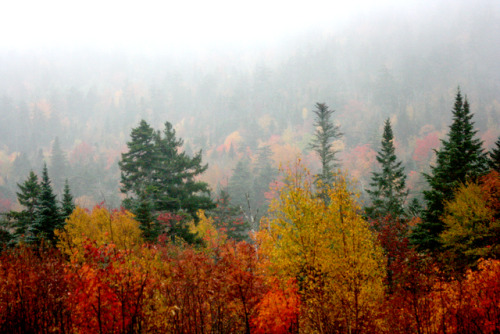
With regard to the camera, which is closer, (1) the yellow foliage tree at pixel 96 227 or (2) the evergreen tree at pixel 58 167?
(1) the yellow foliage tree at pixel 96 227

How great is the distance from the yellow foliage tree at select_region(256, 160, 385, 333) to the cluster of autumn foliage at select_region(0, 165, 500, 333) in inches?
2.2

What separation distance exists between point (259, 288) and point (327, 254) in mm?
3895

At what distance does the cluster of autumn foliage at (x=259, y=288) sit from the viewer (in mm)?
7535

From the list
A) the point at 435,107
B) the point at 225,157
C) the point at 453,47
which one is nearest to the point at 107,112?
the point at 225,157

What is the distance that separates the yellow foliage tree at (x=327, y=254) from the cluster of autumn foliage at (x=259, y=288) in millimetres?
55

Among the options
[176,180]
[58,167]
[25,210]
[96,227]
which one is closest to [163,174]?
[176,180]

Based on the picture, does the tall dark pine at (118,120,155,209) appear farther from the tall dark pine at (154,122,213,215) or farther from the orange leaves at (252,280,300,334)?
the orange leaves at (252,280,300,334)

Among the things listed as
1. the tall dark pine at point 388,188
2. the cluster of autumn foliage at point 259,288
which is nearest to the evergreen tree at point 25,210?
the cluster of autumn foliage at point 259,288

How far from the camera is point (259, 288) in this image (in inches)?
491

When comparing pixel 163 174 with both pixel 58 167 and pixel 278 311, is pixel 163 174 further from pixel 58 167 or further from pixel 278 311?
pixel 58 167

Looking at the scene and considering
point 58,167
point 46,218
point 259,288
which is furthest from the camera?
point 58,167

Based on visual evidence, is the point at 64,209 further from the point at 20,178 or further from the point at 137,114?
the point at 137,114

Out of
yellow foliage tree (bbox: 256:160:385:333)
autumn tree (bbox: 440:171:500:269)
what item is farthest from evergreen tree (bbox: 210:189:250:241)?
autumn tree (bbox: 440:171:500:269)

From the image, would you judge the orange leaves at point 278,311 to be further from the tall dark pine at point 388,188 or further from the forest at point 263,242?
the tall dark pine at point 388,188
